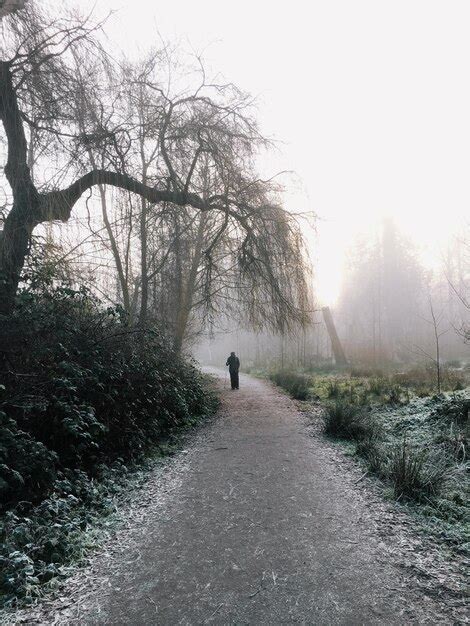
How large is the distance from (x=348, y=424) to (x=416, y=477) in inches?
99.4

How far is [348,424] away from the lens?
6668 mm

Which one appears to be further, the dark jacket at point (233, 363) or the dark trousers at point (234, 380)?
the dark trousers at point (234, 380)

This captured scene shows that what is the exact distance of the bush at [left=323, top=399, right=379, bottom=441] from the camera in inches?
253

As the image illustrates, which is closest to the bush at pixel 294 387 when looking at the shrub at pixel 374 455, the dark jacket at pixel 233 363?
the dark jacket at pixel 233 363

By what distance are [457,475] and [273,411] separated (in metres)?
5.23

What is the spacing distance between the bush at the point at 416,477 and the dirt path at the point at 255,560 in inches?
17.0

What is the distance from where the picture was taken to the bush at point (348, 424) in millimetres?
6414

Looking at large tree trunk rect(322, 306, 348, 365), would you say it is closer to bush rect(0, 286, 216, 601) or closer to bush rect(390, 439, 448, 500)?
bush rect(0, 286, 216, 601)

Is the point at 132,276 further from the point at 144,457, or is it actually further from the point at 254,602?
the point at 254,602

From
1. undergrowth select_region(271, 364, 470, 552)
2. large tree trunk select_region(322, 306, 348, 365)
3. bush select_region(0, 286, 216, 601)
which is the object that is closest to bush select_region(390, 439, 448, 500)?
undergrowth select_region(271, 364, 470, 552)

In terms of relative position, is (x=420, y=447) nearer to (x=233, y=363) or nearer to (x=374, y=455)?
(x=374, y=455)

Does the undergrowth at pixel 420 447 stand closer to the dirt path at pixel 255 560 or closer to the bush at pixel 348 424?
the bush at pixel 348 424

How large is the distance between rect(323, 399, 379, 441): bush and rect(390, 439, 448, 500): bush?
1.85 meters

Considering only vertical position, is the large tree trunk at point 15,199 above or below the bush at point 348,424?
above
